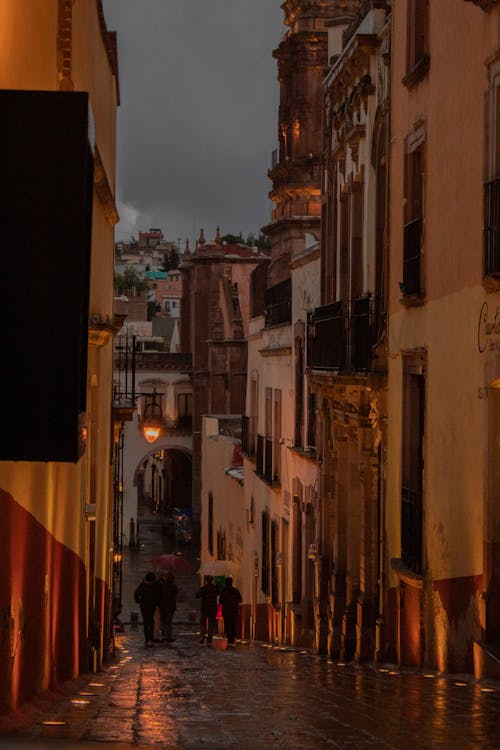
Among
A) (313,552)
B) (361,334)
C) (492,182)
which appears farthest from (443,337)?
(313,552)

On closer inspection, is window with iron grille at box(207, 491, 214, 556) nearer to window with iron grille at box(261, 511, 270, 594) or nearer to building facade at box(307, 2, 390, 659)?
window with iron grille at box(261, 511, 270, 594)

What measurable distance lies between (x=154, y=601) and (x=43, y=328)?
1607cm

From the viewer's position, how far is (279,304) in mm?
29188

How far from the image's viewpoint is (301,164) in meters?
39.5

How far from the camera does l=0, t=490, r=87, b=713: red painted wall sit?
27.1ft

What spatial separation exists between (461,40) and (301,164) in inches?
1080

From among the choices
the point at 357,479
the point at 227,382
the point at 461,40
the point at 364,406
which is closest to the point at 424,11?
the point at 461,40

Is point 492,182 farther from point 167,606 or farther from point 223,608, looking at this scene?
point 167,606

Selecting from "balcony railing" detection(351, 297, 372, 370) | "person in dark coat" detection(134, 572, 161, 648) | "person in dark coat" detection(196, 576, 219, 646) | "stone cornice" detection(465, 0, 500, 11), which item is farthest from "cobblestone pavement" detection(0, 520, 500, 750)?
"person in dark coat" detection(196, 576, 219, 646)

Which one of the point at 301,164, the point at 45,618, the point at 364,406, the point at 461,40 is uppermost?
the point at 301,164

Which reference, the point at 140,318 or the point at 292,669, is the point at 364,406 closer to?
the point at 292,669

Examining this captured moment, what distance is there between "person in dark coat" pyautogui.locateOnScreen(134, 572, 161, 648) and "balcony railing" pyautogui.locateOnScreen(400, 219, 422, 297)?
9005 millimetres

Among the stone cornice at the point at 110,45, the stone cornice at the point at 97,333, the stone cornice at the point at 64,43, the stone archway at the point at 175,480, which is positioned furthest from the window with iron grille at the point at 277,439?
the stone archway at the point at 175,480

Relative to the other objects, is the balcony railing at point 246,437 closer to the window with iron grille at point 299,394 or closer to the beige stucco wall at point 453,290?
the window with iron grille at point 299,394
